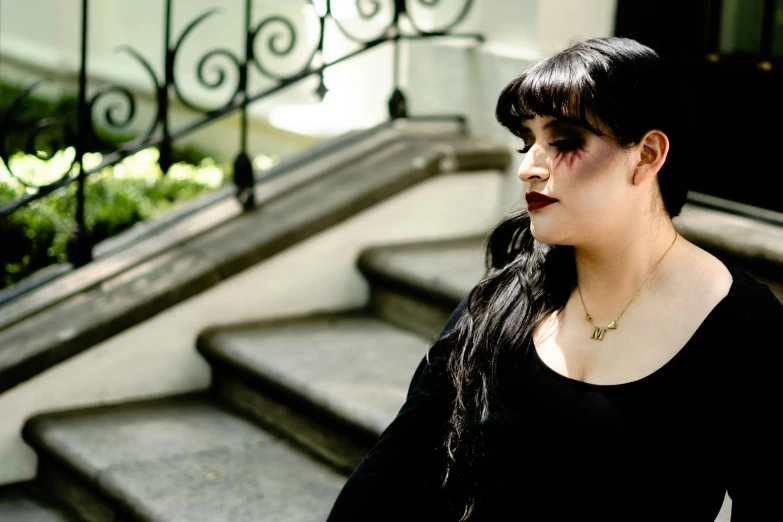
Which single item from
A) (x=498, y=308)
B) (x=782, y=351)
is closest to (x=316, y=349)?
(x=498, y=308)

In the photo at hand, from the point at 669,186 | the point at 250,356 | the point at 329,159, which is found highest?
the point at 669,186

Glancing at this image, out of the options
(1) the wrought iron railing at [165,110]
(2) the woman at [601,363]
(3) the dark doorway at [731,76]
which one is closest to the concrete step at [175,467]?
(1) the wrought iron railing at [165,110]

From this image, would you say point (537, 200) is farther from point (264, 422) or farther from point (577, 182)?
point (264, 422)

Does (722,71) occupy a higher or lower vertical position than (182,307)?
higher

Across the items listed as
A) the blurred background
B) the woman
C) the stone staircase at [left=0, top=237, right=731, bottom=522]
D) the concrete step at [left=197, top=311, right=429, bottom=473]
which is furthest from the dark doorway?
the woman

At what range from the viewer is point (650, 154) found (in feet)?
6.37

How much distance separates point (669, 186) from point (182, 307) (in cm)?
194

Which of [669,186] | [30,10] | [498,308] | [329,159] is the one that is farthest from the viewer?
[30,10]

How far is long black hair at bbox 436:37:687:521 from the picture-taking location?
74.1 inches

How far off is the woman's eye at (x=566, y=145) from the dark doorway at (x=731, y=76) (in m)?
1.70

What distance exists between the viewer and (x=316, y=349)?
3.50 meters

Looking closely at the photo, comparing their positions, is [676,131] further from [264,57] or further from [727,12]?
[264,57]

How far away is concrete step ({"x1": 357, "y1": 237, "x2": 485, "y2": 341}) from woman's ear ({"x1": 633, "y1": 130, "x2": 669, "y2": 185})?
148 centimetres

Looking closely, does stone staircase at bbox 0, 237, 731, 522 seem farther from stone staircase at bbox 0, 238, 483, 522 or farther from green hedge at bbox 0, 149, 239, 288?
green hedge at bbox 0, 149, 239, 288
